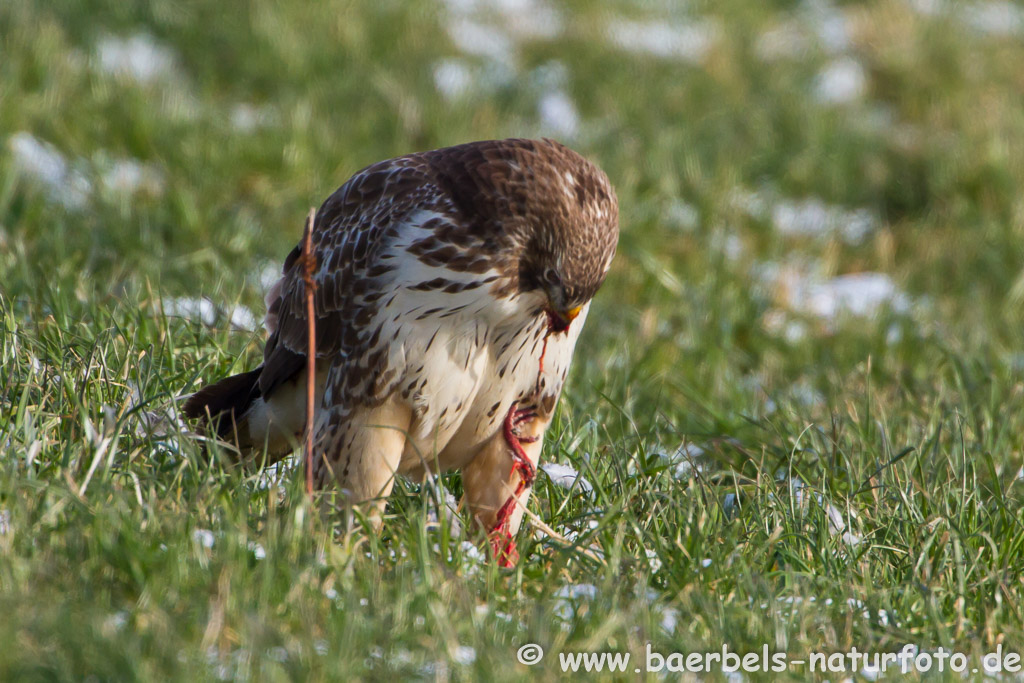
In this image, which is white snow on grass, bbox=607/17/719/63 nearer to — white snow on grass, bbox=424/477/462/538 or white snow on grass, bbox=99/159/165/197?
white snow on grass, bbox=99/159/165/197

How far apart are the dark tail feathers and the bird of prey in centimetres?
4

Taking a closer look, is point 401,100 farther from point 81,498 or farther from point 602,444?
point 81,498

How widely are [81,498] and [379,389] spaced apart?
0.87 m

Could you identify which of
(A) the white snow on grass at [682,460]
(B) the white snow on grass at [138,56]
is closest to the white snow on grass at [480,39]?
(B) the white snow on grass at [138,56]

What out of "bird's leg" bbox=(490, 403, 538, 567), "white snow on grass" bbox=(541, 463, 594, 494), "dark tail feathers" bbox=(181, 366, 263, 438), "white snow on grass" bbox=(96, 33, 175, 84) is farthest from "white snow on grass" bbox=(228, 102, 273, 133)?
"bird's leg" bbox=(490, 403, 538, 567)

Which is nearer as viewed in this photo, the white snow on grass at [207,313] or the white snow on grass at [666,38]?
the white snow on grass at [207,313]

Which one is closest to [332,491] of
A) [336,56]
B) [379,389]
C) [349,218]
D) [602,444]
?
[379,389]

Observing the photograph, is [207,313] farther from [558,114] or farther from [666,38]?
[666,38]

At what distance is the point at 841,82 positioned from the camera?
9.79 m

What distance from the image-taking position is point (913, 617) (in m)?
3.14

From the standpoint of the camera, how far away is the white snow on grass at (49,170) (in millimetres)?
6113

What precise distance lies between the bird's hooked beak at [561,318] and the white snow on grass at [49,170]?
3417 mm

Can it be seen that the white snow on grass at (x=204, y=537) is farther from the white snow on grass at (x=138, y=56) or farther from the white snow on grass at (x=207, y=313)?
the white snow on grass at (x=138, y=56)

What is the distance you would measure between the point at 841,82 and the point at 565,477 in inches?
269
